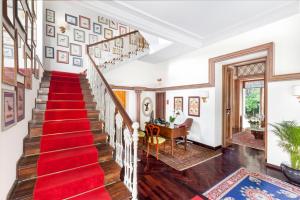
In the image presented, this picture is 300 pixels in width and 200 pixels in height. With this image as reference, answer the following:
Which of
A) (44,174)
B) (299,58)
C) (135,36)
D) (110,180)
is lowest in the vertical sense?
(110,180)

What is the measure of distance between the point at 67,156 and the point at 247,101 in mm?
9580

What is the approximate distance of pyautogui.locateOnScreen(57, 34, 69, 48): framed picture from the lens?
5605mm

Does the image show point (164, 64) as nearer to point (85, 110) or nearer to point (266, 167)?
point (85, 110)

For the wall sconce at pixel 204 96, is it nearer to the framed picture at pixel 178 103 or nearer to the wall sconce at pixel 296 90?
the framed picture at pixel 178 103

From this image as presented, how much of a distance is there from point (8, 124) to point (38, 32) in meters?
3.40

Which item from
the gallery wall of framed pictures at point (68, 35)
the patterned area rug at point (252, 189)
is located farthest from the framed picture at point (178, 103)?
the gallery wall of framed pictures at point (68, 35)

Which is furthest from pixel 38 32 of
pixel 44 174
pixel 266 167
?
pixel 266 167

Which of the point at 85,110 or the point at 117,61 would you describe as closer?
the point at 85,110

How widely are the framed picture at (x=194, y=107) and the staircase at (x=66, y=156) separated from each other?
3648 millimetres

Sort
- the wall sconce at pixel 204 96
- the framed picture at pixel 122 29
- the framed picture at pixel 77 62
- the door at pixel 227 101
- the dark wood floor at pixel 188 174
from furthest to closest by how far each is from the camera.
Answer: the framed picture at pixel 122 29
the framed picture at pixel 77 62
the door at pixel 227 101
the wall sconce at pixel 204 96
the dark wood floor at pixel 188 174

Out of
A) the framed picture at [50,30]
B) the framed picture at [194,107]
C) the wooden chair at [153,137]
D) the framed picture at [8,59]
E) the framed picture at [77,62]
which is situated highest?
the framed picture at [50,30]

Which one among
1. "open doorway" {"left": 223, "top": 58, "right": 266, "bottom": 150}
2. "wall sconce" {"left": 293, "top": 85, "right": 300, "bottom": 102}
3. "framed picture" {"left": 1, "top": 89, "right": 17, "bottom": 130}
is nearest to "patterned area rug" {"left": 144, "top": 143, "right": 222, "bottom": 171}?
"open doorway" {"left": 223, "top": 58, "right": 266, "bottom": 150}

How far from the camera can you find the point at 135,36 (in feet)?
22.7

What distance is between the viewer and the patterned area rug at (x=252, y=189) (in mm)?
2447
